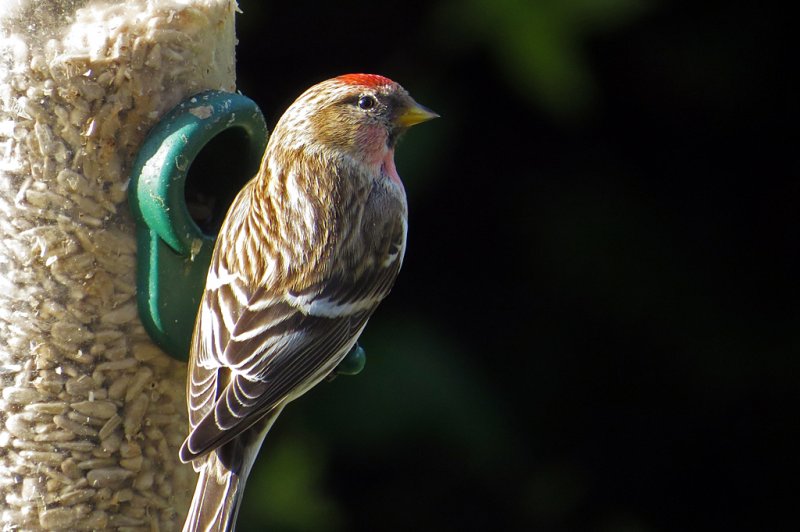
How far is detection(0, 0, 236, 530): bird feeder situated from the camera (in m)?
2.21

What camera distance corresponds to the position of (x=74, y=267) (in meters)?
2.24

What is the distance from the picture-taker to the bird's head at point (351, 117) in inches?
103

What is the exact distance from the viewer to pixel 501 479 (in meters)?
3.28

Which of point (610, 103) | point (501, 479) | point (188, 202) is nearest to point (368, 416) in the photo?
point (501, 479)

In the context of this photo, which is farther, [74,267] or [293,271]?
[293,271]

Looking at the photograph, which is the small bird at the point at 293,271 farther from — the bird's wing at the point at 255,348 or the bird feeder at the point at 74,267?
the bird feeder at the point at 74,267

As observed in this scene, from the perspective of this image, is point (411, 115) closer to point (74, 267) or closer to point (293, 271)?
point (293, 271)

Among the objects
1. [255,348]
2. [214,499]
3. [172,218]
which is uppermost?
[172,218]

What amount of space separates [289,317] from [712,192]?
1622mm

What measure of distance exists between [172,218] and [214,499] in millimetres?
460

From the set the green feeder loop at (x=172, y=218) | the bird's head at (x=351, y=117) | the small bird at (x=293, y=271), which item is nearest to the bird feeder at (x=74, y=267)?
the green feeder loop at (x=172, y=218)

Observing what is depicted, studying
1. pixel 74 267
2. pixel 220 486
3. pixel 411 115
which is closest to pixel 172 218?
pixel 74 267

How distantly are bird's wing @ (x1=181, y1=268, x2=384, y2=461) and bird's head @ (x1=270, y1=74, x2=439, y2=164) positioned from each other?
0.31 m

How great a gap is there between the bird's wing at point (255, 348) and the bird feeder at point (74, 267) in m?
0.13
